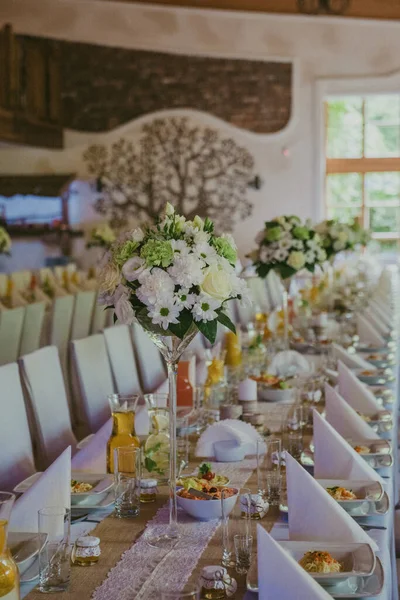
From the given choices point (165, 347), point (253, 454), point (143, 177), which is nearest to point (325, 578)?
point (165, 347)

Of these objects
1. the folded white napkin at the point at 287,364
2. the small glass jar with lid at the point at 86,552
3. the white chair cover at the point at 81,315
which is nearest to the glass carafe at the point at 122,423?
the small glass jar with lid at the point at 86,552

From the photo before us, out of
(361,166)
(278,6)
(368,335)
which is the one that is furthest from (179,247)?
(361,166)

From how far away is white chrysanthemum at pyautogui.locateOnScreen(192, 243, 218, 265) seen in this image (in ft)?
7.22

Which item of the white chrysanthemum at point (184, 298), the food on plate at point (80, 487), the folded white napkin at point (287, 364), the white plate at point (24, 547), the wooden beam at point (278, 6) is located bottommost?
the folded white napkin at point (287, 364)

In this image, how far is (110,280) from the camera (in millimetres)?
2256

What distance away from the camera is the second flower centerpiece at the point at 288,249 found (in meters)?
5.02

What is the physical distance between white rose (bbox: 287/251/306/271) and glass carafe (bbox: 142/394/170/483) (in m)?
2.28

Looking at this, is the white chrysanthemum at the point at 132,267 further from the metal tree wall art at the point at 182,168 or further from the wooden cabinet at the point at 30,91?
the metal tree wall art at the point at 182,168

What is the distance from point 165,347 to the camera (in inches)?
90.7

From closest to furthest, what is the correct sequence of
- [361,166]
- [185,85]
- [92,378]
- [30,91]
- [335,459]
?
1. [335,459]
2. [92,378]
3. [30,91]
4. [185,85]
5. [361,166]

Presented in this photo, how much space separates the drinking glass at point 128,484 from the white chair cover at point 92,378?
179 cm

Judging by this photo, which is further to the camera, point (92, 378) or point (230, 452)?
point (92, 378)

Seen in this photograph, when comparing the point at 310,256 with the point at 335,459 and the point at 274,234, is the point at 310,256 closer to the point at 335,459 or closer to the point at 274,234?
the point at 274,234

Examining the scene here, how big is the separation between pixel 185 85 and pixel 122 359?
386 inches
